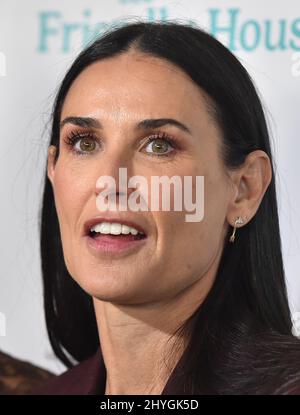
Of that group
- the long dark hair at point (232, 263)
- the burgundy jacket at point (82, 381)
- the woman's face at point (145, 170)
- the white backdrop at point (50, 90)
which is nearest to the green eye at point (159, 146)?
the woman's face at point (145, 170)

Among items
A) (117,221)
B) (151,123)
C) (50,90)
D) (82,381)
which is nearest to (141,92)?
(151,123)

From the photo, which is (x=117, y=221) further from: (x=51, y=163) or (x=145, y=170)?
(x=51, y=163)

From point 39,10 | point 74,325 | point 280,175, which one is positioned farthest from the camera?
point 39,10

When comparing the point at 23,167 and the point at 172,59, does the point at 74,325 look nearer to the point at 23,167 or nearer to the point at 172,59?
the point at 23,167

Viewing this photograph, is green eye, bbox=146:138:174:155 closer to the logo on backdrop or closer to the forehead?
the forehead

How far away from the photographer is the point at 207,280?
4.97 feet

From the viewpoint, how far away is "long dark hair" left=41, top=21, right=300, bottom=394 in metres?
1.41

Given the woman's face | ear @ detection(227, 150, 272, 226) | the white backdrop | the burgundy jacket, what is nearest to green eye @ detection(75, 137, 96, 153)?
the woman's face

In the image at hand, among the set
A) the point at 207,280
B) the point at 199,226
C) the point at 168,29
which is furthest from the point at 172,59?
the point at 207,280

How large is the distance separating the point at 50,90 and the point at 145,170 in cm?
87

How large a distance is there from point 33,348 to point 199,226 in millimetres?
974

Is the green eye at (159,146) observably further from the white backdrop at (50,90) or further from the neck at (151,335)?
the white backdrop at (50,90)

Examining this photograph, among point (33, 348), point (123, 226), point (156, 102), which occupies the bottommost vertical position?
point (33, 348)

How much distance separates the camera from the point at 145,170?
1404 mm
